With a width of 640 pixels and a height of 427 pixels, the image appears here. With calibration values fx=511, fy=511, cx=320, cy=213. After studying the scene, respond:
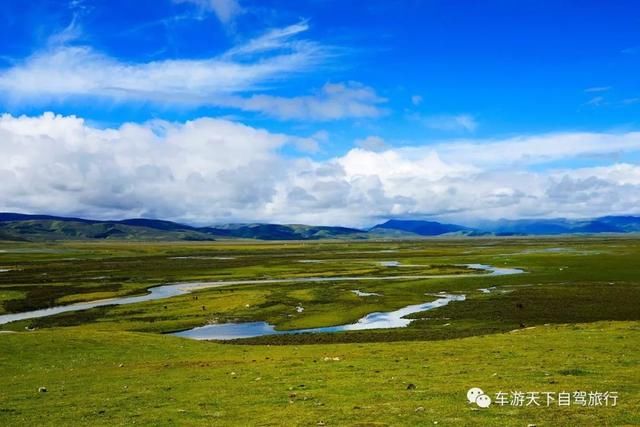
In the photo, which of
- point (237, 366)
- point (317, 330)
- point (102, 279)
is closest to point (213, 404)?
point (237, 366)

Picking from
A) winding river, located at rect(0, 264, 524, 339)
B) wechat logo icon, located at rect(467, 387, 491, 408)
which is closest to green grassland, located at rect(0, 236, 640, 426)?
wechat logo icon, located at rect(467, 387, 491, 408)

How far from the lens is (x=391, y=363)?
93.1 ft

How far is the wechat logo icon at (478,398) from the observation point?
1740 centimetres

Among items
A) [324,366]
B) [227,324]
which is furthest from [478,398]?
[227,324]

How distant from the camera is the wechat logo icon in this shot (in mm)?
17400

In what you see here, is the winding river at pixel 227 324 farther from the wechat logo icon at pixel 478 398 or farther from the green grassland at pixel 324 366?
the wechat logo icon at pixel 478 398

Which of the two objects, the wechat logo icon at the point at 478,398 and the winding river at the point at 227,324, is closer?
the wechat logo icon at the point at 478,398

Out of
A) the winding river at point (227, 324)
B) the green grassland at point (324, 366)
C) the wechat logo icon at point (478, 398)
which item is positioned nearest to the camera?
the wechat logo icon at point (478, 398)

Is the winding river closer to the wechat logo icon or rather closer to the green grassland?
the green grassland

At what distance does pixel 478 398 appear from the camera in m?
17.9

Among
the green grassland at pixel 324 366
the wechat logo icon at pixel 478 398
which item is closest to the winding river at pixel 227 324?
the green grassland at pixel 324 366

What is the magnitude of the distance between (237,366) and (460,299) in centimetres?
5589

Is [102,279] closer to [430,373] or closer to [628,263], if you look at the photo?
[430,373]

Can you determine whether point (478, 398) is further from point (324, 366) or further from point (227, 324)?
point (227, 324)
